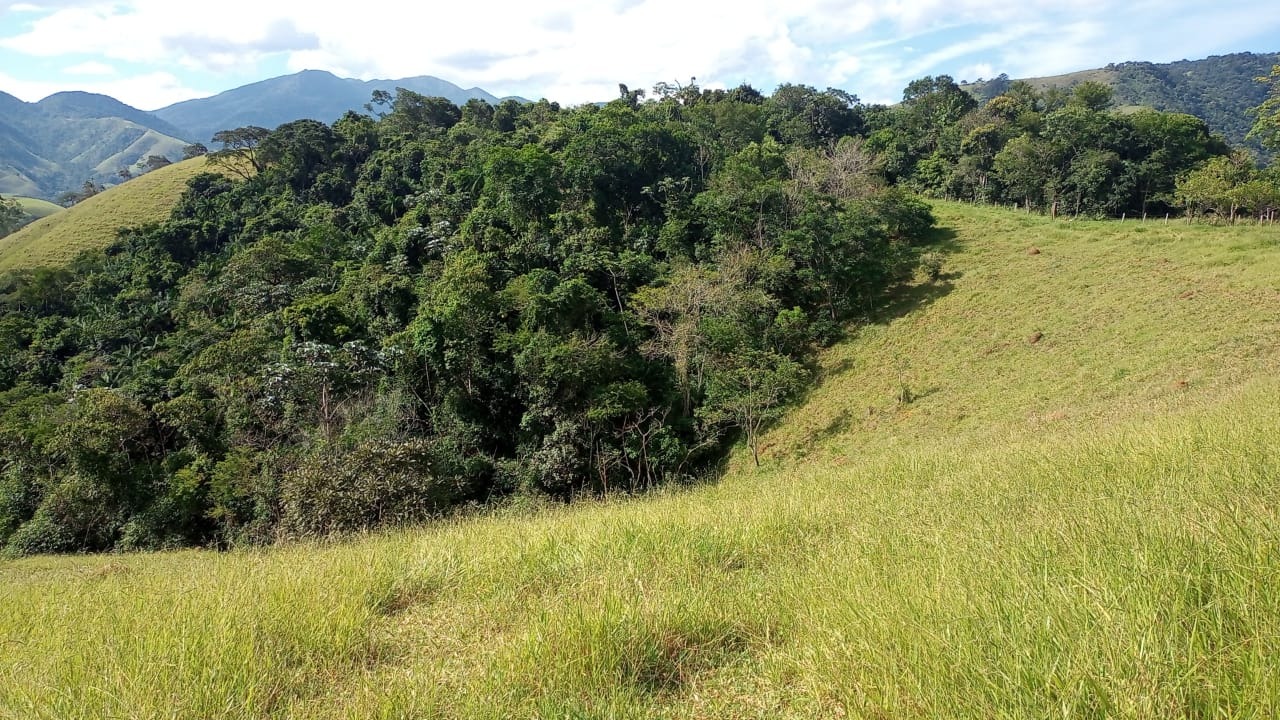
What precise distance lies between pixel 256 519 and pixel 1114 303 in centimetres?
3023

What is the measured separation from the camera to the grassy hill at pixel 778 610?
1.94 metres

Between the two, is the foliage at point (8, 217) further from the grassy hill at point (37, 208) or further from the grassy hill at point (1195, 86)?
the grassy hill at point (1195, 86)

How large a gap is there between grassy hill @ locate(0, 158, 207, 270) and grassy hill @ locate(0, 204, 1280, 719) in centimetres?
6063

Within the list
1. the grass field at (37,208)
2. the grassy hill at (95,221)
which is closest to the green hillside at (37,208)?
the grass field at (37,208)

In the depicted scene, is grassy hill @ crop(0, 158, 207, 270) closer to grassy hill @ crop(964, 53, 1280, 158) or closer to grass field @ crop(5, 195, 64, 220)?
grass field @ crop(5, 195, 64, 220)

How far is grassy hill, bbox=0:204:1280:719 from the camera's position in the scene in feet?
6.37

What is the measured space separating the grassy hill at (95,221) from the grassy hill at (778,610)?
2387 inches

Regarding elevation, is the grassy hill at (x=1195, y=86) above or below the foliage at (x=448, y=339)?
above

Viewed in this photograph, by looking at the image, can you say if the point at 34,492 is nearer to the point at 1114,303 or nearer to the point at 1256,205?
the point at 1114,303

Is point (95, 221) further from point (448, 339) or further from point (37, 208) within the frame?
point (37, 208)

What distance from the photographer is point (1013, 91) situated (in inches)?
2210

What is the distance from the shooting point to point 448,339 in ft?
75.5

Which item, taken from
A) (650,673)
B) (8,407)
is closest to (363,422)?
(8,407)

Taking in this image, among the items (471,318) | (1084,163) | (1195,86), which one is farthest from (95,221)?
(1195,86)
